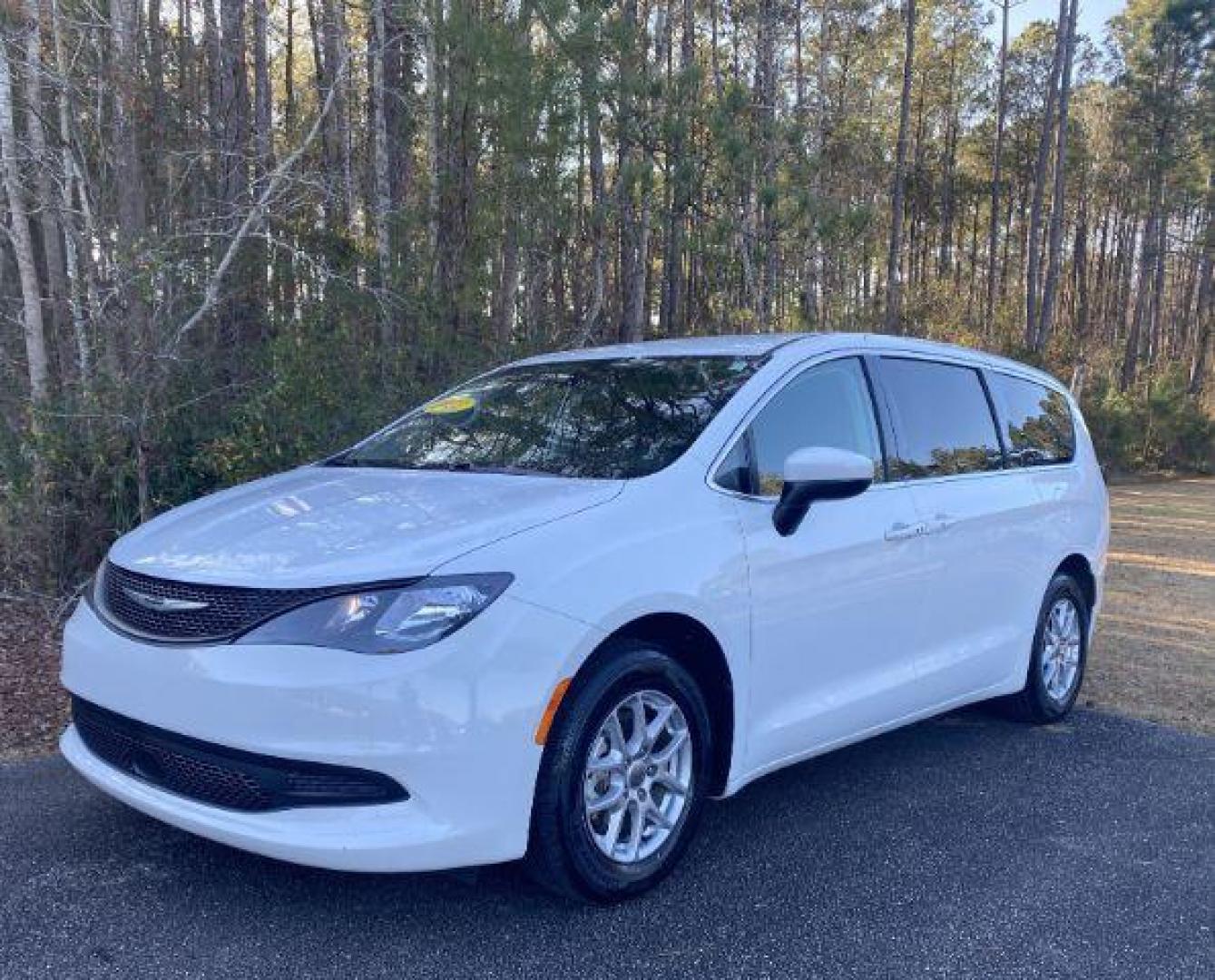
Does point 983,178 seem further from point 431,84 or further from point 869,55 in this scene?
point 431,84

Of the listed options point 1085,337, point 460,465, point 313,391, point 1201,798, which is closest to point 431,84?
point 313,391

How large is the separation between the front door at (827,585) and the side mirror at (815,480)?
0.18 feet

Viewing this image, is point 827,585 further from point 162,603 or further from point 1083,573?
point 1083,573

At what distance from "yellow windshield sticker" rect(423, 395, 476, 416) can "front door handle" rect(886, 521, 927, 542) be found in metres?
1.81

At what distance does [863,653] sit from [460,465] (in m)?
1.71

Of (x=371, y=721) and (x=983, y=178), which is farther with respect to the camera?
(x=983, y=178)

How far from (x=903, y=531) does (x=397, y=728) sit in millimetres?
2341

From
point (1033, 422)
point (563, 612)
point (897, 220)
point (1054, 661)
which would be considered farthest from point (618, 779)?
point (897, 220)

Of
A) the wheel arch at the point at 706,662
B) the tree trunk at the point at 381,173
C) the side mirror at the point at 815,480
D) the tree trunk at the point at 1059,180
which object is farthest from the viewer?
the tree trunk at the point at 1059,180

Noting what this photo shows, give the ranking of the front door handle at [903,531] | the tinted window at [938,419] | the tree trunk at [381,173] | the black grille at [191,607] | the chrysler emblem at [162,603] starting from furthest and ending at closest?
1. the tree trunk at [381,173]
2. the tinted window at [938,419]
3. the front door handle at [903,531]
4. the chrysler emblem at [162,603]
5. the black grille at [191,607]

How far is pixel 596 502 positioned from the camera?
3518 mm

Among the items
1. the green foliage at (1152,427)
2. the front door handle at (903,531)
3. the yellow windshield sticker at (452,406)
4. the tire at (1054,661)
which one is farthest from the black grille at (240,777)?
the green foliage at (1152,427)

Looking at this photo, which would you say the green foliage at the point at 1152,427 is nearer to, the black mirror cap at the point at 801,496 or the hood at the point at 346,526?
the black mirror cap at the point at 801,496

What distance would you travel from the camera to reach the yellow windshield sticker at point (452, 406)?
15.8ft
